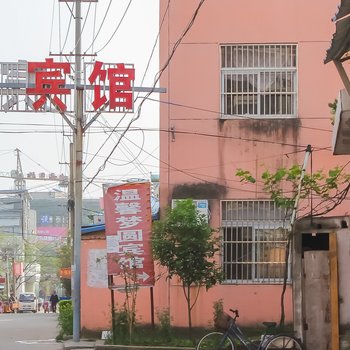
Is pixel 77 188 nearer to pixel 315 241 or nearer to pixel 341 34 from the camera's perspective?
pixel 315 241

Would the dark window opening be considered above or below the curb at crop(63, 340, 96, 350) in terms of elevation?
above

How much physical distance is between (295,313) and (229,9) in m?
7.84

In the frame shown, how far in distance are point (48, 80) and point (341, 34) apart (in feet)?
37.9

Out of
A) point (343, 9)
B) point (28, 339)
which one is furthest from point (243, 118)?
point (343, 9)

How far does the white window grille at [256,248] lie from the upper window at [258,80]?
213 centimetres

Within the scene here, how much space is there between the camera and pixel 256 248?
17656mm

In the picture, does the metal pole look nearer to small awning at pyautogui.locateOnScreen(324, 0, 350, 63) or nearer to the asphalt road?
the asphalt road

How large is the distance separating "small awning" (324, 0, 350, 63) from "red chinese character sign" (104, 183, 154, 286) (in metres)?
8.99

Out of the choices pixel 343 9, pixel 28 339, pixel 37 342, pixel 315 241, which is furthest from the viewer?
pixel 28 339

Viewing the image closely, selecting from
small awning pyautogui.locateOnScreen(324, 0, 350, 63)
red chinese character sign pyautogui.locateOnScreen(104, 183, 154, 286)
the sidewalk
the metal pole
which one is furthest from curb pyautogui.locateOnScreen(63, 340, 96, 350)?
small awning pyautogui.locateOnScreen(324, 0, 350, 63)

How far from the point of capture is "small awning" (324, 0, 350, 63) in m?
7.29

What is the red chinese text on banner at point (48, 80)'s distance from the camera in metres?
18.4

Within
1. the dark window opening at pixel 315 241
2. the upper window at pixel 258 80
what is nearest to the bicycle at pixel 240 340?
the dark window opening at pixel 315 241

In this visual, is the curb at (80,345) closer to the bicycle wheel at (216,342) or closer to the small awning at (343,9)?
the bicycle wheel at (216,342)
